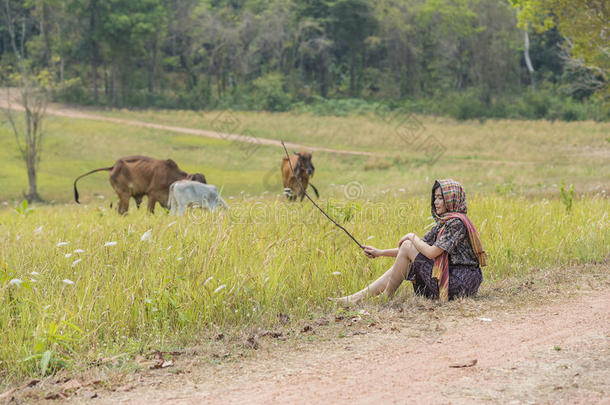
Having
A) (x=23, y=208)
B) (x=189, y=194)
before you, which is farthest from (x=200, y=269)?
(x=189, y=194)

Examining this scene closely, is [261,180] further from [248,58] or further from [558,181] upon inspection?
[248,58]

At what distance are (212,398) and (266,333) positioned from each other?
1.34 m

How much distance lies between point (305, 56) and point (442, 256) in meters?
54.6

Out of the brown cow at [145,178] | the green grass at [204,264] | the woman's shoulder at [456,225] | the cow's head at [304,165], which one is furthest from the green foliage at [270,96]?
the woman's shoulder at [456,225]

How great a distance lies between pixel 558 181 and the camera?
821 inches

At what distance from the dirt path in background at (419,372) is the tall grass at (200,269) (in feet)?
2.46

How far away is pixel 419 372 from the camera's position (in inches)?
189

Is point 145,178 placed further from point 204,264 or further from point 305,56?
point 305,56

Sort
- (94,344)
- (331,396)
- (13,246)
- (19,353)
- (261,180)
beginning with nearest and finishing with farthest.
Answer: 1. (331,396)
2. (19,353)
3. (94,344)
4. (13,246)
5. (261,180)

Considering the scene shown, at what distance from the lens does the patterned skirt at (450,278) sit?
659 cm

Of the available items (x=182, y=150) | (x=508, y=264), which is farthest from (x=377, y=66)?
(x=508, y=264)

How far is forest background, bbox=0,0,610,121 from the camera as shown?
4994 centimetres

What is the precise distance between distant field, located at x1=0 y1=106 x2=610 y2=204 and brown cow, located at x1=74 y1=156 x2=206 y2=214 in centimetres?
629

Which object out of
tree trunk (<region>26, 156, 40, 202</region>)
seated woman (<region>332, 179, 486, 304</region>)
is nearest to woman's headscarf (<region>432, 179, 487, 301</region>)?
seated woman (<region>332, 179, 486, 304</region>)
